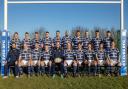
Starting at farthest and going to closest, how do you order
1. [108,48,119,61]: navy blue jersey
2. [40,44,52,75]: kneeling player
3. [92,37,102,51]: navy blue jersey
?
[92,37,102,51]: navy blue jersey < [108,48,119,61]: navy blue jersey < [40,44,52,75]: kneeling player

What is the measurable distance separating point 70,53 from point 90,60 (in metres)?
0.75

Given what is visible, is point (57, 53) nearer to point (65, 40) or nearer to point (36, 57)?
point (65, 40)

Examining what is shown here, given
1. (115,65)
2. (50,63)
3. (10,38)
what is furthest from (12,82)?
(115,65)

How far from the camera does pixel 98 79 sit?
37.2 ft

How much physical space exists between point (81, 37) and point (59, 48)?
1.02 meters

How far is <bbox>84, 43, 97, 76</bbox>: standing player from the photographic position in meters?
12.3

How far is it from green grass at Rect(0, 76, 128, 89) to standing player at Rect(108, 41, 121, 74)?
96 centimetres

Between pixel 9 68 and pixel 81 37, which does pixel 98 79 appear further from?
pixel 9 68

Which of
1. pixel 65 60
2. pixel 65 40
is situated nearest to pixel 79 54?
pixel 65 60

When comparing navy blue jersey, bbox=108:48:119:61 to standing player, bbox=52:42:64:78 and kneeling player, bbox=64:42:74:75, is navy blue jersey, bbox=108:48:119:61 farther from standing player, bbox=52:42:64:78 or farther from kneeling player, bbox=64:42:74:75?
standing player, bbox=52:42:64:78

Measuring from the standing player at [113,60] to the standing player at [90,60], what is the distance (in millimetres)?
552

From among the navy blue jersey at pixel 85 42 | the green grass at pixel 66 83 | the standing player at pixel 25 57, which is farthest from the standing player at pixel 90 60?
the standing player at pixel 25 57

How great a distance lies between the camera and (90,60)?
12422 millimetres

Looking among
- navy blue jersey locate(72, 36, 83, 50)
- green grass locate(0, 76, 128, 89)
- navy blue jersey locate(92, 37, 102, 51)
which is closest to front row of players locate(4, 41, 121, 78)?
navy blue jersey locate(92, 37, 102, 51)
